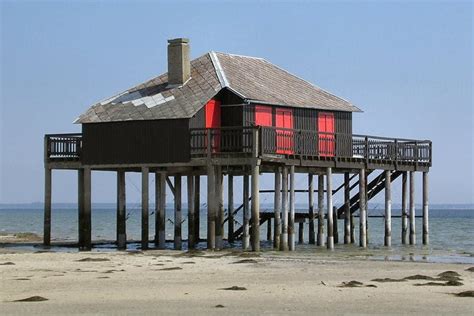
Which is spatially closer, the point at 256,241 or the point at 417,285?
the point at 417,285

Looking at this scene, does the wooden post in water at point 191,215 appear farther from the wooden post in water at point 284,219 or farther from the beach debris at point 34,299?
the beach debris at point 34,299

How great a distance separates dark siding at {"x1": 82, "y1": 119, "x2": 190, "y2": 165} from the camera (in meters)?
48.4

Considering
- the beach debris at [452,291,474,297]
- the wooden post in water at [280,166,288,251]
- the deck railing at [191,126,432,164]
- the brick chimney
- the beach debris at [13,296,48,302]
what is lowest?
the beach debris at [13,296,48,302]

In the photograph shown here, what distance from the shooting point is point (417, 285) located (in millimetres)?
30266

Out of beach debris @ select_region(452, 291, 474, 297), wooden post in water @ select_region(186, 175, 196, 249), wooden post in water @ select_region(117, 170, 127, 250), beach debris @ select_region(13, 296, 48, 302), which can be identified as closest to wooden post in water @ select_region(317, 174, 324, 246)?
wooden post in water @ select_region(186, 175, 196, 249)

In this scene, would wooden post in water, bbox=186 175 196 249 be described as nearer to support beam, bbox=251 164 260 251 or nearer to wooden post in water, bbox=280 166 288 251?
wooden post in water, bbox=280 166 288 251

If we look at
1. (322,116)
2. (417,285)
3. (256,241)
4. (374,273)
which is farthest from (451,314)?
(322,116)

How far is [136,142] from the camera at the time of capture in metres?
49.8

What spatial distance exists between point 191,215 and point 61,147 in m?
6.32

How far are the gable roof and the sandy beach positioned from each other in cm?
846

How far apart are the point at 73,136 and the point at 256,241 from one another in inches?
409

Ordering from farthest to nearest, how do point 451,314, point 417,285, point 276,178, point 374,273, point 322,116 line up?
1. point 322,116
2. point 276,178
3. point 374,273
4. point 417,285
5. point 451,314

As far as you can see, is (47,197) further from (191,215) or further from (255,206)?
(255,206)

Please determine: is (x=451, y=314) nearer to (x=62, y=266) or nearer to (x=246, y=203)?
(x=62, y=266)
